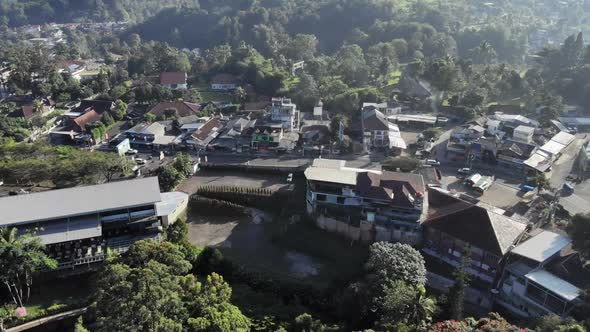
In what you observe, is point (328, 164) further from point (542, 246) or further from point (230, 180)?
point (542, 246)

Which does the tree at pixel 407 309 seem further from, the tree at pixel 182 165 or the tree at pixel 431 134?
the tree at pixel 431 134

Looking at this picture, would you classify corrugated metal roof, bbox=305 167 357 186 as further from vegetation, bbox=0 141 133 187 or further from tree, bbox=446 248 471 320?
vegetation, bbox=0 141 133 187

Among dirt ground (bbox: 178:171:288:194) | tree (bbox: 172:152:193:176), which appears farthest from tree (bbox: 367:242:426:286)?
tree (bbox: 172:152:193:176)

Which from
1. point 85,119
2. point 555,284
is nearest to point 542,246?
point 555,284

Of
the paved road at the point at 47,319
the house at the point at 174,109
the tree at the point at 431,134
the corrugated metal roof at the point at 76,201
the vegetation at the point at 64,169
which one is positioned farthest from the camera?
the house at the point at 174,109

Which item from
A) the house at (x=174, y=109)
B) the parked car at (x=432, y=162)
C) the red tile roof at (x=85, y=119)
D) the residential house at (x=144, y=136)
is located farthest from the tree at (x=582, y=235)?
the red tile roof at (x=85, y=119)

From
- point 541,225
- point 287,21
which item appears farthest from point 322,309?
point 287,21
